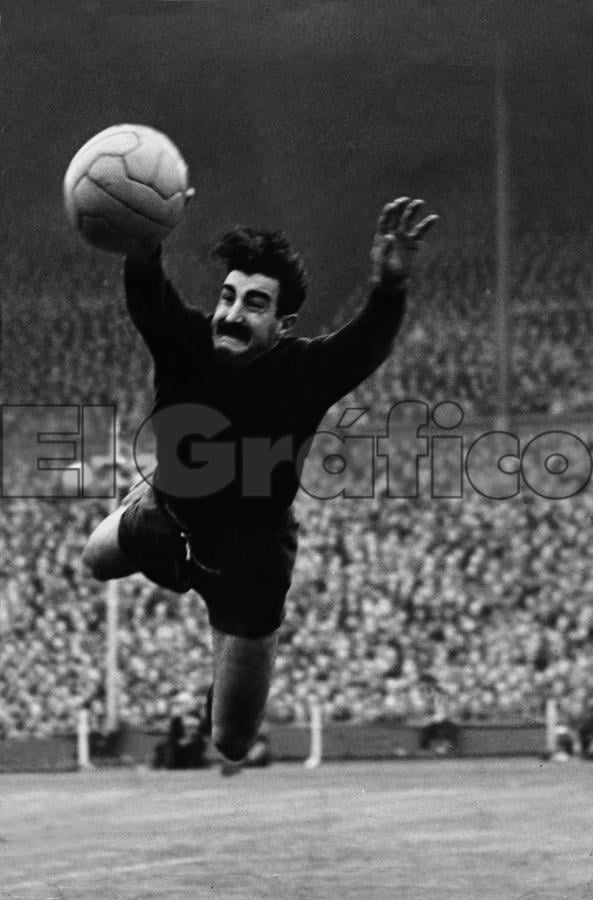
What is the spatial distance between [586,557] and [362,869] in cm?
684

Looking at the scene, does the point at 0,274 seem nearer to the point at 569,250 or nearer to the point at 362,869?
the point at 362,869

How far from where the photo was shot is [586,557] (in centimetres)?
1505

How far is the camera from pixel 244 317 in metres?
6.66

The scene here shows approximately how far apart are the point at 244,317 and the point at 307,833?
4872 millimetres

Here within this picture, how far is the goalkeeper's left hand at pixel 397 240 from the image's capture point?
5828 mm

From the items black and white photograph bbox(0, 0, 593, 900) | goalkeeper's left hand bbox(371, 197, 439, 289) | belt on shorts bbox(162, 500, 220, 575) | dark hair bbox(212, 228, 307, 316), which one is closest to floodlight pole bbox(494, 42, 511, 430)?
black and white photograph bbox(0, 0, 593, 900)

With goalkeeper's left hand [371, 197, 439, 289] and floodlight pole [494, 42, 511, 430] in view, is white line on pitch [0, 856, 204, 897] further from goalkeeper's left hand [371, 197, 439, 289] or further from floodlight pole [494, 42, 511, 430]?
floodlight pole [494, 42, 511, 430]

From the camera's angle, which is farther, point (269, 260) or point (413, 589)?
point (413, 589)

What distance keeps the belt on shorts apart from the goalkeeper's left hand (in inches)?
52.4

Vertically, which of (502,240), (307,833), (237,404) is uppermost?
(502,240)

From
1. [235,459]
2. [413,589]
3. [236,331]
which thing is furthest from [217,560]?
[413,589]

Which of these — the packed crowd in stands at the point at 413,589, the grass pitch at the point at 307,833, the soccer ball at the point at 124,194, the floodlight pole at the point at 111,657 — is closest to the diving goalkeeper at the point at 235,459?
the soccer ball at the point at 124,194

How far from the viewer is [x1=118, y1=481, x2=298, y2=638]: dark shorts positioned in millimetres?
6484

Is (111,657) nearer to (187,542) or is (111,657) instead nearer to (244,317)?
(187,542)
